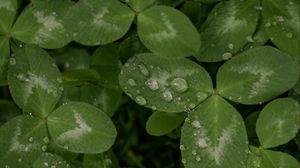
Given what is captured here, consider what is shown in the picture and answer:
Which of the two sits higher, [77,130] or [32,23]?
[32,23]

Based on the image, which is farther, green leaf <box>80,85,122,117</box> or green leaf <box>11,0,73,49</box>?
green leaf <box>80,85,122,117</box>

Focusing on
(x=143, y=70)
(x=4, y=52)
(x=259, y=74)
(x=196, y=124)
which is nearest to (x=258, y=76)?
(x=259, y=74)

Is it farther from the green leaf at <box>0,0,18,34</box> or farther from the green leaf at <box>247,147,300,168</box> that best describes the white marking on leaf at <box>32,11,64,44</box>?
the green leaf at <box>247,147,300,168</box>

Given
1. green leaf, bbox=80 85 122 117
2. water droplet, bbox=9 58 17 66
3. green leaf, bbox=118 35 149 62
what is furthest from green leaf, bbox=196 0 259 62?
water droplet, bbox=9 58 17 66

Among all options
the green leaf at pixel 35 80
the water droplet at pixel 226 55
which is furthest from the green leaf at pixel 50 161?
the water droplet at pixel 226 55

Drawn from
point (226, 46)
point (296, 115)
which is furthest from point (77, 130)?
point (296, 115)

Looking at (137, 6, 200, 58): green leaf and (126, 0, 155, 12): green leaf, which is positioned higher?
(126, 0, 155, 12): green leaf

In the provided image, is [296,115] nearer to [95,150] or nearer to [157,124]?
[157,124]

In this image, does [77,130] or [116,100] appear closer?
[77,130]
